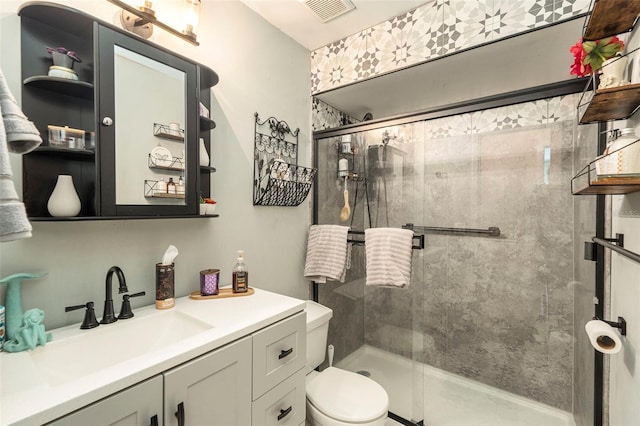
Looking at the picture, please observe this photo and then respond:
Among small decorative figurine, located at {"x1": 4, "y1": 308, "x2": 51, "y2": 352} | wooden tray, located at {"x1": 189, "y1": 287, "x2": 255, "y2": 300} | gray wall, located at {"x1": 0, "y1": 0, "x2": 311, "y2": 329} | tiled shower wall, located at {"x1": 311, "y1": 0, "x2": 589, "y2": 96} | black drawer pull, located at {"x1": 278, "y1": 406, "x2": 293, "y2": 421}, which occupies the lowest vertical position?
black drawer pull, located at {"x1": 278, "y1": 406, "x2": 293, "y2": 421}

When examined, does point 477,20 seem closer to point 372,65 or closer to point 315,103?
point 372,65

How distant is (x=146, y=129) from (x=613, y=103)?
5.34 ft

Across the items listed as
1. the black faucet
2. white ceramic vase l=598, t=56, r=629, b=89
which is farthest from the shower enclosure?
the black faucet

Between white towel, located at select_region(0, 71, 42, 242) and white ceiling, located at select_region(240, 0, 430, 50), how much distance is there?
4.70ft

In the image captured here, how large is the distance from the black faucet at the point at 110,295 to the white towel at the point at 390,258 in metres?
Result: 1.27

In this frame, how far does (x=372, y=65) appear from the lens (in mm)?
1896

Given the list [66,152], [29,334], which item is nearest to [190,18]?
[66,152]

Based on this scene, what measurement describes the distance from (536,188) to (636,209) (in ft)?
3.71

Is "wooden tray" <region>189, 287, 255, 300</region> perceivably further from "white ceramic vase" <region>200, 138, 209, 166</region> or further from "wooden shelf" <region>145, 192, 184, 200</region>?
"white ceramic vase" <region>200, 138, 209, 166</region>

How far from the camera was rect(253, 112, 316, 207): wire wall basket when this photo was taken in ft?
5.79

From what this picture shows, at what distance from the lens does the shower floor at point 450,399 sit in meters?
1.86

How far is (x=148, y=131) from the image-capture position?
1.17 meters

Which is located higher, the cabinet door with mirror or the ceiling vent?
the ceiling vent

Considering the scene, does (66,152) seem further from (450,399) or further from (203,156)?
(450,399)
